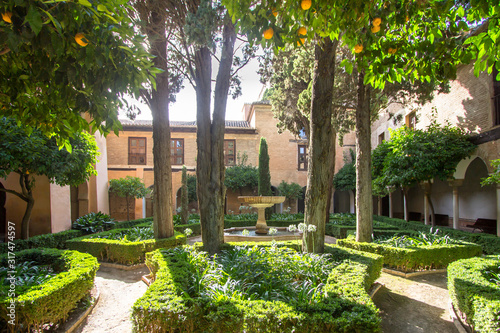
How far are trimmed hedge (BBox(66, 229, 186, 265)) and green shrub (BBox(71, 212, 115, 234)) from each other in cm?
306

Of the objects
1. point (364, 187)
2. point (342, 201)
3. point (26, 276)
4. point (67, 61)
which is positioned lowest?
point (342, 201)

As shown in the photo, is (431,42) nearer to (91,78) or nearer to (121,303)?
(91,78)

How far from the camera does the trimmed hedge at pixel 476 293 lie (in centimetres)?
325

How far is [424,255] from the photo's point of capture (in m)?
6.82

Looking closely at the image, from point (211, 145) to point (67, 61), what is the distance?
4.39m

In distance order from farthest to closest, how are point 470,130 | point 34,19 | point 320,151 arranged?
point 470,130 → point 320,151 → point 34,19

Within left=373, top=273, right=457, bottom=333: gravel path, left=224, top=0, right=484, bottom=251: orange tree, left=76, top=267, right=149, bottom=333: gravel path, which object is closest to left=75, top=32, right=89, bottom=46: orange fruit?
left=224, top=0, right=484, bottom=251: orange tree

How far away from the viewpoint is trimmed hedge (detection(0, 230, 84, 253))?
778 centimetres

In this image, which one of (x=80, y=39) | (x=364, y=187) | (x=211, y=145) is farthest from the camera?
(x=364, y=187)

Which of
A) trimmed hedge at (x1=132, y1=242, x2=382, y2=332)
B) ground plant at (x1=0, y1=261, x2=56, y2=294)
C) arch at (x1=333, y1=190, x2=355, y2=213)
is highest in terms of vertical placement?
trimmed hedge at (x1=132, y1=242, x2=382, y2=332)

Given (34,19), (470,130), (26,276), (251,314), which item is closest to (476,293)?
(251,314)

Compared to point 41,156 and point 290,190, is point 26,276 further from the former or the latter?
point 290,190

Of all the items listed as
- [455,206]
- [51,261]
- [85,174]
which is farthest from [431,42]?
[455,206]

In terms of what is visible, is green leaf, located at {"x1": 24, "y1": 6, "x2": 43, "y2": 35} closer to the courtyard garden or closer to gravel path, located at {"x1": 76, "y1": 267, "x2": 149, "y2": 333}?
the courtyard garden
